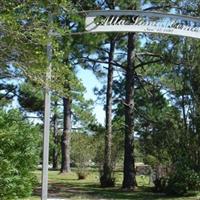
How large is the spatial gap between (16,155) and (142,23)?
5085mm

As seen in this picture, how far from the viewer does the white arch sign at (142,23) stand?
13469 mm

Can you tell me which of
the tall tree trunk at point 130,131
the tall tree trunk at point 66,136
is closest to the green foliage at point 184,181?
the tall tree trunk at point 130,131

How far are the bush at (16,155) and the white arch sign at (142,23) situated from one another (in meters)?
2.89

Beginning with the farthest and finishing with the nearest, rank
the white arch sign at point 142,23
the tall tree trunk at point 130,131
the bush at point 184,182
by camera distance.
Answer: the tall tree trunk at point 130,131 < the bush at point 184,182 < the white arch sign at point 142,23

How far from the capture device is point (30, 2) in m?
8.72

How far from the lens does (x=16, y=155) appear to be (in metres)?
12.1

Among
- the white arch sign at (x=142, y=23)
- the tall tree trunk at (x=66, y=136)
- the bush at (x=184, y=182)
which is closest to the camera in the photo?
the white arch sign at (x=142, y=23)

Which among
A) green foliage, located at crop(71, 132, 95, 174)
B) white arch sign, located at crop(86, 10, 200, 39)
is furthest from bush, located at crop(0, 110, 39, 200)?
green foliage, located at crop(71, 132, 95, 174)

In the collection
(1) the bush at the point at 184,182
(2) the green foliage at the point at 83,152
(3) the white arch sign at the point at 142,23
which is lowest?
(1) the bush at the point at 184,182

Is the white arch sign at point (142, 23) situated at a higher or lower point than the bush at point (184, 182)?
higher

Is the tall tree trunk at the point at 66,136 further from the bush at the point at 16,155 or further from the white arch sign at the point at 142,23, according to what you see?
the bush at the point at 16,155

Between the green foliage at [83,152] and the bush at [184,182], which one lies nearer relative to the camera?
the bush at [184,182]

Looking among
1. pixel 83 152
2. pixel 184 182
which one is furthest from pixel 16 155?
pixel 83 152

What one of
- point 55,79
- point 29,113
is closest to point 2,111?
point 55,79
